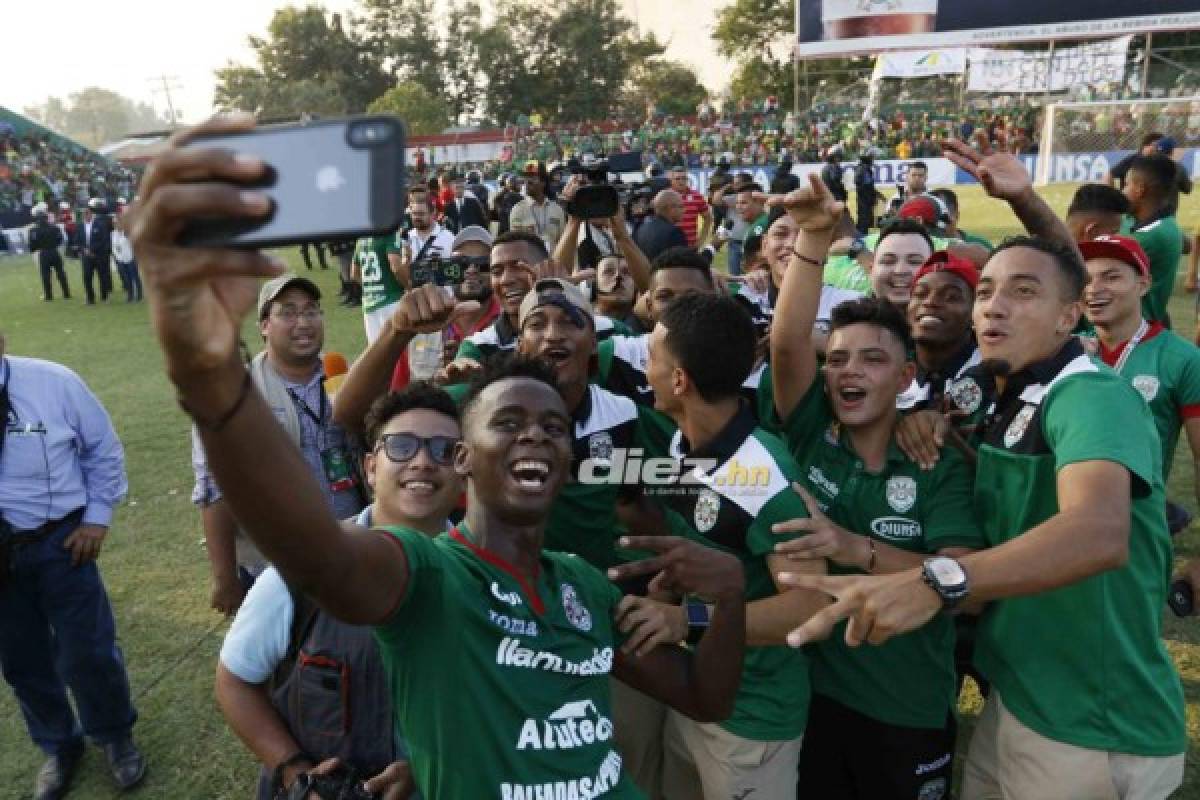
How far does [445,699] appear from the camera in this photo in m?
1.77

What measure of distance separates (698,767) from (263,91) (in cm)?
7717

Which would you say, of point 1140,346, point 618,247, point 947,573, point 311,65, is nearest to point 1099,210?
point 1140,346

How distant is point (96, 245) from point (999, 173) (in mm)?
19929

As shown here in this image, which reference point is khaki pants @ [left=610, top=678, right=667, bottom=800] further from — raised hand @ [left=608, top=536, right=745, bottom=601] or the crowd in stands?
the crowd in stands

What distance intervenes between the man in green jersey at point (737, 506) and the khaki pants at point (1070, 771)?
0.63 meters

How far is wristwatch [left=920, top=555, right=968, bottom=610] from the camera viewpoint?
1.92m

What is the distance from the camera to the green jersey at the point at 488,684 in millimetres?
1769

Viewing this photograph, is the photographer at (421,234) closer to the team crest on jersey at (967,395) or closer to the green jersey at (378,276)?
the green jersey at (378,276)

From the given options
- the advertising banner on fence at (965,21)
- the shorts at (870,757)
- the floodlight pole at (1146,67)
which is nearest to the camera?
the shorts at (870,757)

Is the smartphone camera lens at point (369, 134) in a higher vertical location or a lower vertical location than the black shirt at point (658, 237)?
higher

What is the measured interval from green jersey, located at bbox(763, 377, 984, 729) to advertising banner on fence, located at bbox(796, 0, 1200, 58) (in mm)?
44465

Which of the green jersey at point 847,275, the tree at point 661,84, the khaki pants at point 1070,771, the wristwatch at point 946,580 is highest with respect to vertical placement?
the tree at point 661,84

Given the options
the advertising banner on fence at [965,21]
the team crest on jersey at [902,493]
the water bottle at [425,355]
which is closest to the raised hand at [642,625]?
the team crest on jersey at [902,493]

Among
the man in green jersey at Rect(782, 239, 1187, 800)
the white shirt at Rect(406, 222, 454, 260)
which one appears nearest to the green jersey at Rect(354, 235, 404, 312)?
the white shirt at Rect(406, 222, 454, 260)
